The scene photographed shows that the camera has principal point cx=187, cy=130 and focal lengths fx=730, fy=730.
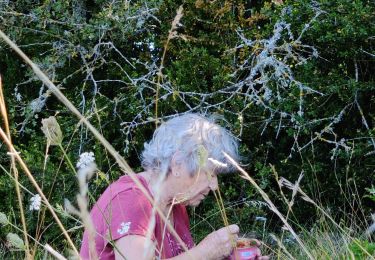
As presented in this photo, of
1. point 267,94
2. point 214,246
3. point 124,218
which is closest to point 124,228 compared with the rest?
point 124,218

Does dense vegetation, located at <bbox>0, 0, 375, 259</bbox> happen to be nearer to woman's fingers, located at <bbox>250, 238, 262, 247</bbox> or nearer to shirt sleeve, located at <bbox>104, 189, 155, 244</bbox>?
woman's fingers, located at <bbox>250, 238, 262, 247</bbox>

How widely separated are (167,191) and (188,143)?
0.63 ft

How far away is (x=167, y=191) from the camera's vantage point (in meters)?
2.57

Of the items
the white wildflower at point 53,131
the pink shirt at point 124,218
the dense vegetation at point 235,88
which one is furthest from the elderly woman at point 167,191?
the dense vegetation at point 235,88

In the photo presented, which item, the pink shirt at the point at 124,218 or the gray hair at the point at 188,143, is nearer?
the pink shirt at the point at 124,218

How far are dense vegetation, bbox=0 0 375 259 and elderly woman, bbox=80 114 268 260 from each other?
5.55 ft

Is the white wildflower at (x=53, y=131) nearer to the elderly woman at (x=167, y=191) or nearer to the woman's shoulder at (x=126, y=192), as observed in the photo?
the elderly woman at (x=167, y=191)

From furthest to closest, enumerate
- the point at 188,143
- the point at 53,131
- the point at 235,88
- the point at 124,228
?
the point at 235,88 → the point at 188,143 → the point at 124,228 → the point at 53,131

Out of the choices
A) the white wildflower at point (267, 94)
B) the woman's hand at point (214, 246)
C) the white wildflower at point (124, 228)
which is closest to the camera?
the white wildflower at point (124, 228)

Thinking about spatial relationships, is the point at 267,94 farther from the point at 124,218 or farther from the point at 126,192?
the point at 124,218

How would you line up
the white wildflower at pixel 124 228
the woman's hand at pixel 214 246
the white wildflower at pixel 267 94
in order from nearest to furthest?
the white wildflower at pixel 124 228 < the woman's hand at pixel 214 246 < the white wildflower at pixel 267 94

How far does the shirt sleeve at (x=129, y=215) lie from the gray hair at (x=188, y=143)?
137mm

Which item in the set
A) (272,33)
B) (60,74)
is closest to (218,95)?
(272,33)

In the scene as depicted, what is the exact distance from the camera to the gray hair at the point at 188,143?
2.50 metres
